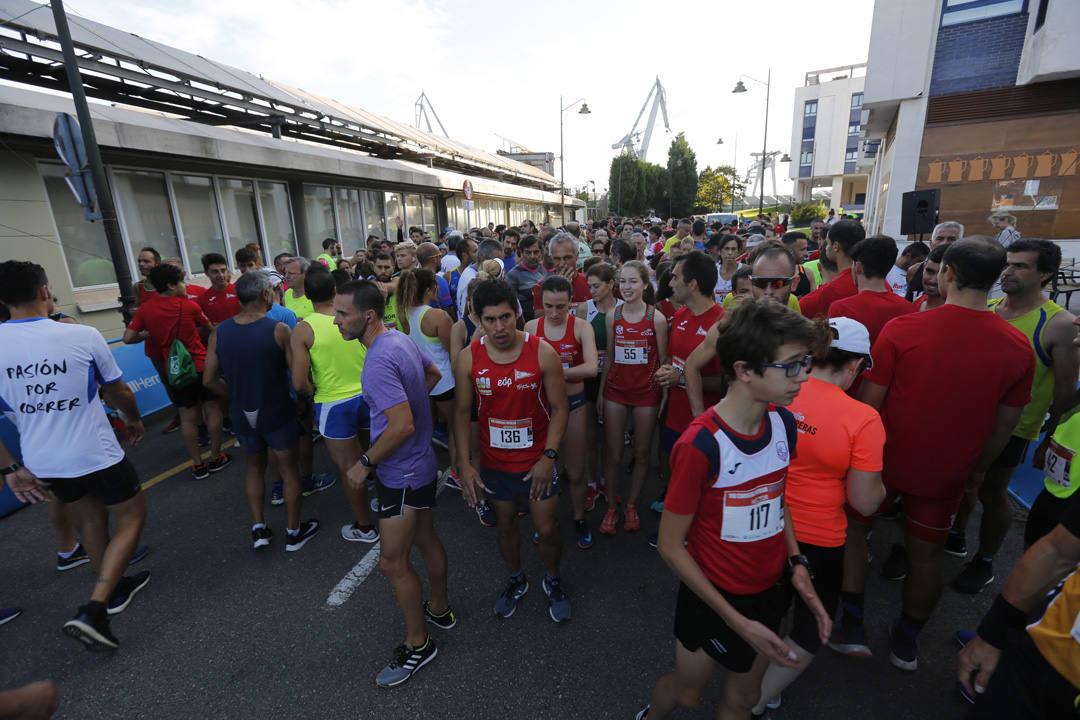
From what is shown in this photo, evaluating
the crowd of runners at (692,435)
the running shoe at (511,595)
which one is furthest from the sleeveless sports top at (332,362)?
the running shoe at (511,595)

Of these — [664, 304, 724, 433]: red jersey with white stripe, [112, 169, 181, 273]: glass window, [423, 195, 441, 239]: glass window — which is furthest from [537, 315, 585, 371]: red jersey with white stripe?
[423, 195, 441, 239]: glass window

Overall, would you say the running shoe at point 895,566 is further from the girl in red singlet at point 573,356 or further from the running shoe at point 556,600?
the running shoe at point 556,600

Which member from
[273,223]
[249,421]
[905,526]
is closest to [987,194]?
[905,526]

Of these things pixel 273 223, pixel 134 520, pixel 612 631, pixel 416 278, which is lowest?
pixel 612 631

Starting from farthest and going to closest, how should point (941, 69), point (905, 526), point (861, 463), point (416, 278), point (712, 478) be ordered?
point (941, 69), point (416, 278), point (905, 526), point (861, 463), point (712, 478)

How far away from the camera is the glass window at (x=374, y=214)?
17.0 m

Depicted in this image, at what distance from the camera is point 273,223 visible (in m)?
12.9

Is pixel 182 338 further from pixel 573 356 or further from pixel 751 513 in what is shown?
pixel 751 513

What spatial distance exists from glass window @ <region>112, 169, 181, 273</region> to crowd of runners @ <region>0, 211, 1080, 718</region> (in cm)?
611

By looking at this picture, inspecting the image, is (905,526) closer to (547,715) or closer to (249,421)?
(547,715)

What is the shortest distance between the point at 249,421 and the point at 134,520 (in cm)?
88

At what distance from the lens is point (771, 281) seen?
134 inches

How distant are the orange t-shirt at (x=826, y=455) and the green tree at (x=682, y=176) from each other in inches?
2442

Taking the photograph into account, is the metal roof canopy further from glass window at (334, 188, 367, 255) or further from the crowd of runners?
the crowd of runners
